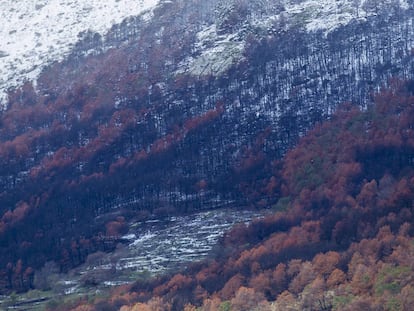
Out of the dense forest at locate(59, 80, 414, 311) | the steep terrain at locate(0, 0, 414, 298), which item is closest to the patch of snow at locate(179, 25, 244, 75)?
the steep terrain at locate(0, 0, 414, 298)

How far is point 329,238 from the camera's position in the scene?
366 ft

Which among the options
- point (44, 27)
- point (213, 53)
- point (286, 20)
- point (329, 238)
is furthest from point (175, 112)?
point (44, 27)

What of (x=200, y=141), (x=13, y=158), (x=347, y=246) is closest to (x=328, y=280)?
(x=347, y=246)

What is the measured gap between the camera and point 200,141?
141875 mm

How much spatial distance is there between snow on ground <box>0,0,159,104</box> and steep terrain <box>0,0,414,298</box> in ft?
11.6

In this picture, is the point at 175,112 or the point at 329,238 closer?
the point at 329,238

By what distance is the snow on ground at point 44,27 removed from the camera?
6786 inches

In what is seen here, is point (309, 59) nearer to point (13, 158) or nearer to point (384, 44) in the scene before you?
point (384, 44)

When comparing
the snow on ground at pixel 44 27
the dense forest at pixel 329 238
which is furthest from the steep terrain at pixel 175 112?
the dense forest at pixel 329 238

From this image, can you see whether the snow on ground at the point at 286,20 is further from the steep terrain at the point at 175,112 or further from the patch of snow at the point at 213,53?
the steep terrain at the point at 175,112

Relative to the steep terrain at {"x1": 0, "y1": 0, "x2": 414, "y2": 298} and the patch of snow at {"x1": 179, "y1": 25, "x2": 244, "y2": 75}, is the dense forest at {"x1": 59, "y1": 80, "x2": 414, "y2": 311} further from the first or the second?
the patch of snow at {"x1": 179, "y1": 25, "x2": 244, "y2": 75}

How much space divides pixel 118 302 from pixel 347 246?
25127 millimetres

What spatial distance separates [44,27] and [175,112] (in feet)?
151

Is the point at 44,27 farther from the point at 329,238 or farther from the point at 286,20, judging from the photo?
the point at 329,238
